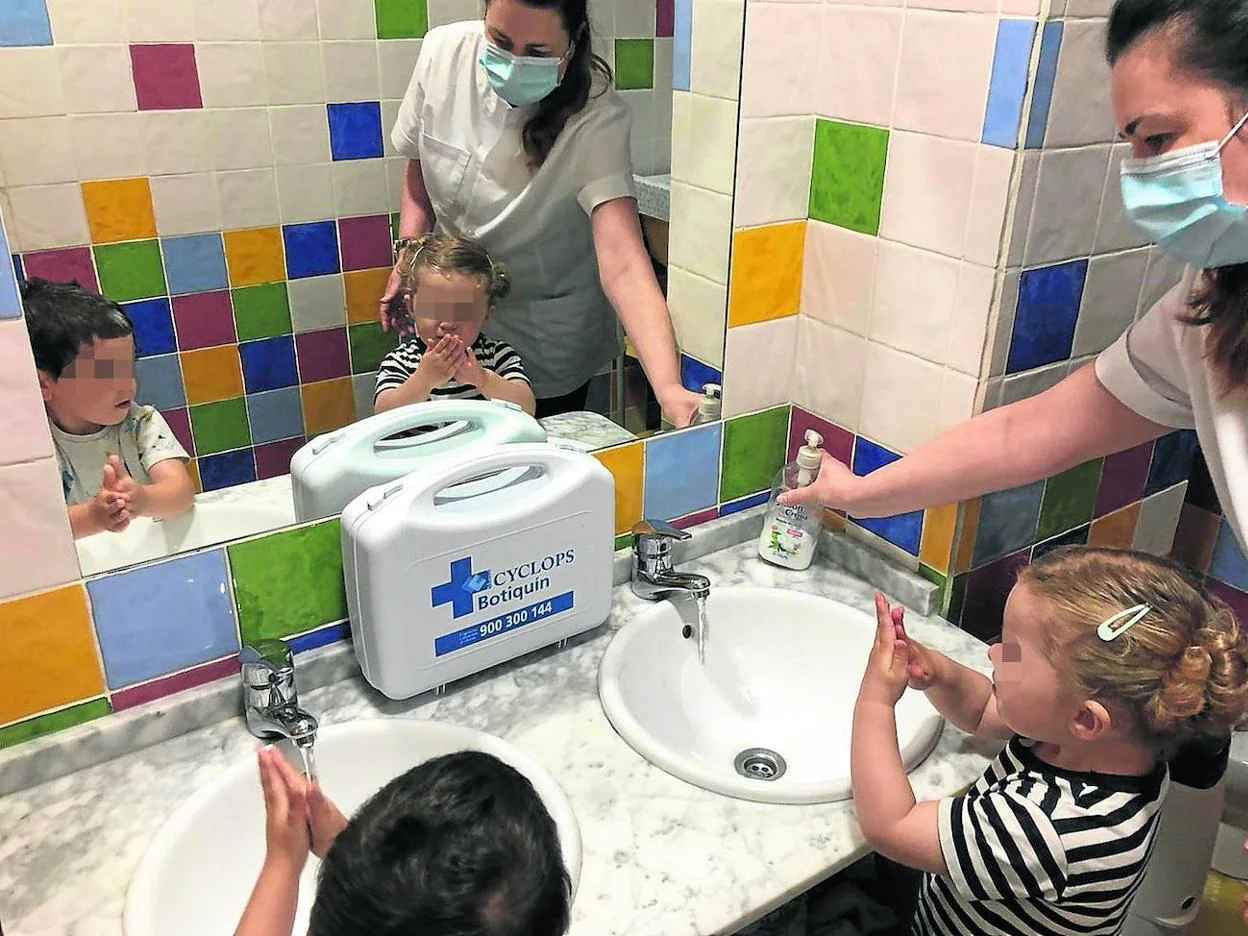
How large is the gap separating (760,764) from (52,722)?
2.50 ft

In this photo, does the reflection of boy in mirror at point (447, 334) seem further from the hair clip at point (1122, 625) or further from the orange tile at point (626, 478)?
the hair clip at point (1122, 625)

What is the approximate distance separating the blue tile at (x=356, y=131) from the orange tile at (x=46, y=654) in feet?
1.63

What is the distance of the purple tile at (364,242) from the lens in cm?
110

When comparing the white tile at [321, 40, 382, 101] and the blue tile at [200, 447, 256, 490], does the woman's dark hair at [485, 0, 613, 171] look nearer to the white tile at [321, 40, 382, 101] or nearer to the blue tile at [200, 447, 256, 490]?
the white tile at [321, 40, 382, 101]

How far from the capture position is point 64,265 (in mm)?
948

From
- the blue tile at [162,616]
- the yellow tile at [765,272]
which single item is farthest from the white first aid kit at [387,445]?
the yellow tile at [765,272]

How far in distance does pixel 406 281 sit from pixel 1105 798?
2.79ft

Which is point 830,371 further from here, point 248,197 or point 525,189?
point 248,197

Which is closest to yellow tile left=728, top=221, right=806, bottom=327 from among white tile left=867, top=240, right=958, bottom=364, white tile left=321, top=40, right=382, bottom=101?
white tile left=867, top=240, right=958, bottom=364

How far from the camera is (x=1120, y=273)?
1241 millimetres

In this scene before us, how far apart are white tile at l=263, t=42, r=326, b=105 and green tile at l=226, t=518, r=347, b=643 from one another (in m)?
0.43

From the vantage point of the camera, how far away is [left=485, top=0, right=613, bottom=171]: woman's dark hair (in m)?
1.20

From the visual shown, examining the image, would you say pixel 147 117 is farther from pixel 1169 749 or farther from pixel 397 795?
pixel 1169 749

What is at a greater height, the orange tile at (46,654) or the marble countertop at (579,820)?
the orange tile at (46,654)
